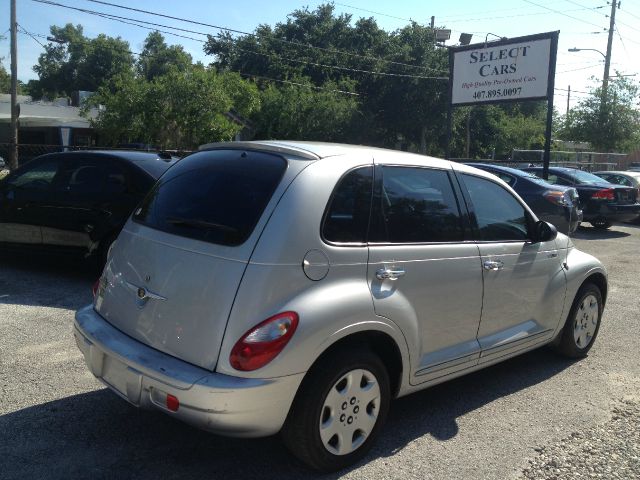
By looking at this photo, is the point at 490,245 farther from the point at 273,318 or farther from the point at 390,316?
the point at 273,318

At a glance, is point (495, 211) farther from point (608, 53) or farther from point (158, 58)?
point (158, 58)

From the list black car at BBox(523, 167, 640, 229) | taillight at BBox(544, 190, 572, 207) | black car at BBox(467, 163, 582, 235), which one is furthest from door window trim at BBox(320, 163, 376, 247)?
black car at BBox(523, 167, 640, 229)

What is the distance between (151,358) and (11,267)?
552 centimetres

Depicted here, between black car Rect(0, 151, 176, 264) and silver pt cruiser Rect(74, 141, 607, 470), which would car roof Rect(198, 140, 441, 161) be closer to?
silver pt cruiser Rect(74, 141, 607, 470)

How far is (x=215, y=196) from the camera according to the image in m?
3.39

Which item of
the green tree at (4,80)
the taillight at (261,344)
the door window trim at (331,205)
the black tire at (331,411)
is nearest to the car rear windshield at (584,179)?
the door window trim at (331,205)

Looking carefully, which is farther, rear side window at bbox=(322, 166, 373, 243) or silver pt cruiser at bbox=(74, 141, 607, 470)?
rear side window at bbox=(322, 166, 373, 243)

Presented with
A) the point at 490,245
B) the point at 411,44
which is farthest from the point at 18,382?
the point at 411,44

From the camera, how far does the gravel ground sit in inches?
135

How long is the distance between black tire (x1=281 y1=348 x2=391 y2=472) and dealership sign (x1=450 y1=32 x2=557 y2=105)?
47.9ft

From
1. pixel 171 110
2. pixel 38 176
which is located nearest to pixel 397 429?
pixel 38 176

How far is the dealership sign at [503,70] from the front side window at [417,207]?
13.5 metres

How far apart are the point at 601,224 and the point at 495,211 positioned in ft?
41.3

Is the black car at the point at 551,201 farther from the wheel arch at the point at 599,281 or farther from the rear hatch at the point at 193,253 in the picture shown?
the rear hatch at the point at 193,253
